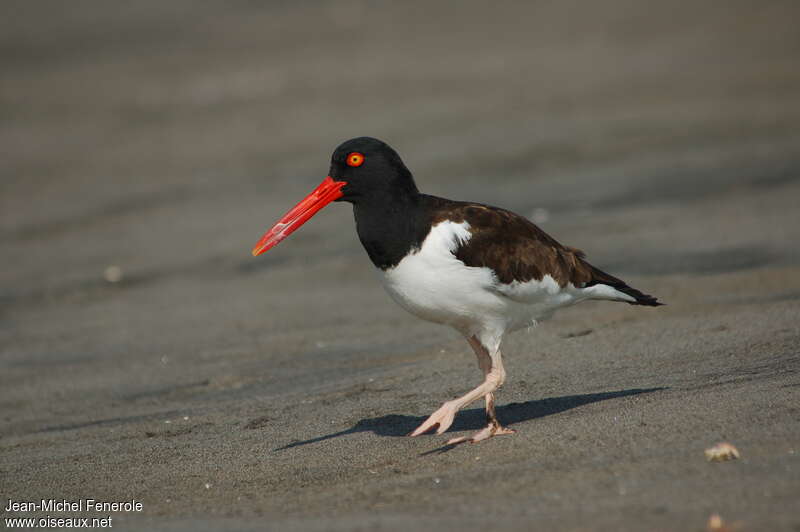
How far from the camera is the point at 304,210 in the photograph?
648 centimetres

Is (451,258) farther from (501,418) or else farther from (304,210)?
(501,418)

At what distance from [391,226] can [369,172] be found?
0.45 m

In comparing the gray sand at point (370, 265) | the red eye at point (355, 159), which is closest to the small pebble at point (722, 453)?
the gray sand at point (370, 265)

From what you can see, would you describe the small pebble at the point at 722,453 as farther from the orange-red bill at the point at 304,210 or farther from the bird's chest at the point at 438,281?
the orange-red bill at the point at 304,210

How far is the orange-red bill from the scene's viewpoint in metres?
6.37

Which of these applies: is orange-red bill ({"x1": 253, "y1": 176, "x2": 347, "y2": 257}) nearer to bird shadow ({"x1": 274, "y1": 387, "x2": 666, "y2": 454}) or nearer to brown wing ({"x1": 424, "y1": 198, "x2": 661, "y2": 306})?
brown wing ({"x1": 424, "y1": 198, "x2": 661, "y2": 306})

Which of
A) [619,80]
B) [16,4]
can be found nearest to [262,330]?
[619,80]

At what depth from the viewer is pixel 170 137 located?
630 inches

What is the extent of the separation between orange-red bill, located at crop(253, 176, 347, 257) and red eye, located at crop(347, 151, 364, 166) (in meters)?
0.14

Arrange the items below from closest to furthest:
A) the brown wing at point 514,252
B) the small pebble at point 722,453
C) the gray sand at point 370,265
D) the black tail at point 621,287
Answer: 1. the small pebble at point 722,453
2. the gray sand at point 370,265
3. the brown wing at point 514,252
4. the black tail at point 621,287

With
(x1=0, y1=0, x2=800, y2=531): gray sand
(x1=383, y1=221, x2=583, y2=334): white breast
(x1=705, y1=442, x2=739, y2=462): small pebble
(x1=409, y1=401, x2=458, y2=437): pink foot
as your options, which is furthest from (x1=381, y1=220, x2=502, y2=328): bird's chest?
(x1=705, y1=442, x2=739, y2=462): small pebble

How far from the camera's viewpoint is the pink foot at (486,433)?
234 inches

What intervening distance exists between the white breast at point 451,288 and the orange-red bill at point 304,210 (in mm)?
704

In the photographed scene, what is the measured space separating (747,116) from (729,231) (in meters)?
4.21
